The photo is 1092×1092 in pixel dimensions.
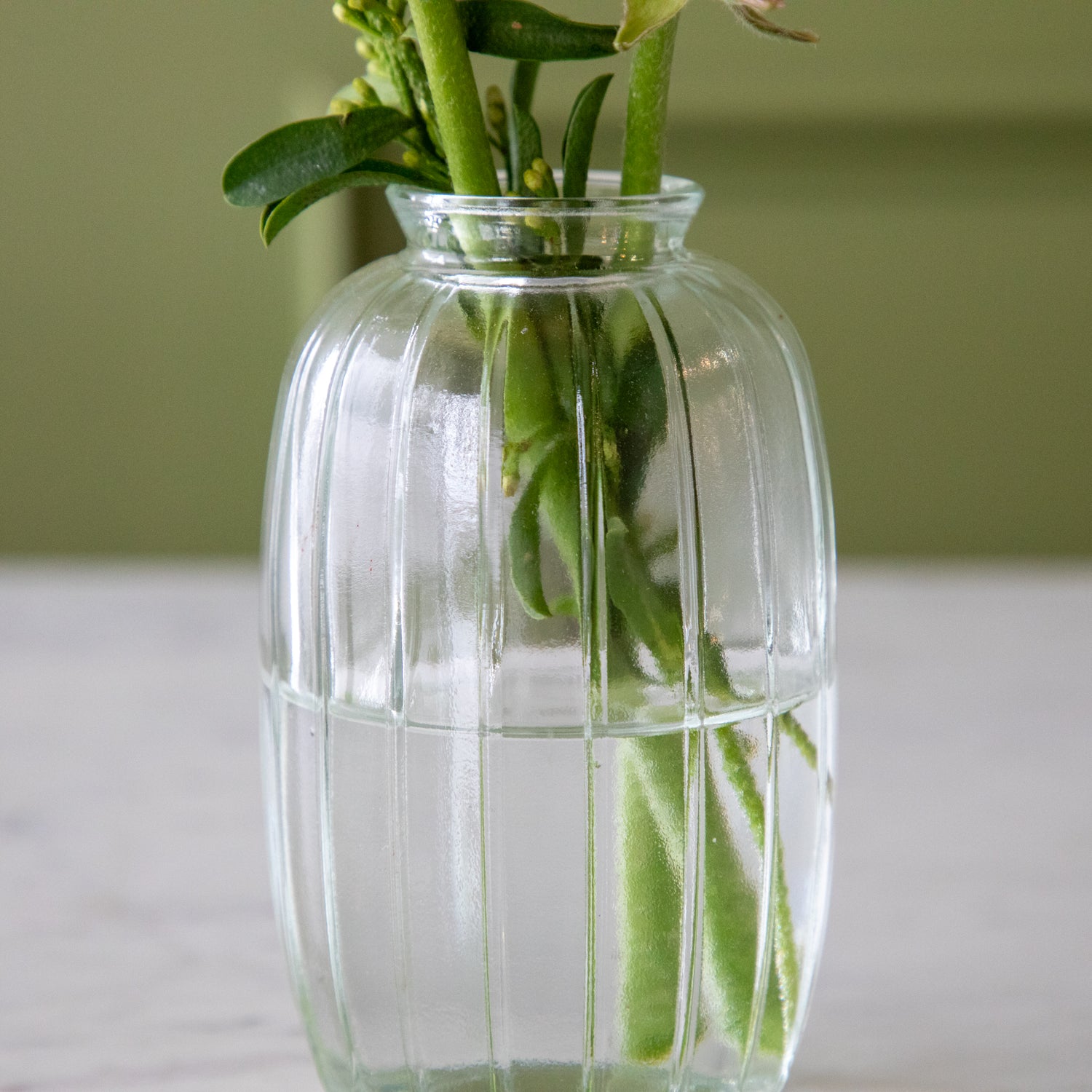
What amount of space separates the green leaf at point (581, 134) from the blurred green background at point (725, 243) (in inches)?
29.0

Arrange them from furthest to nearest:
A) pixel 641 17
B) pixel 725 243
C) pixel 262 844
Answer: pixel 725 243
pixel 262 844
pixel 641 17

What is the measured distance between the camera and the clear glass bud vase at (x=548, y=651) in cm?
30

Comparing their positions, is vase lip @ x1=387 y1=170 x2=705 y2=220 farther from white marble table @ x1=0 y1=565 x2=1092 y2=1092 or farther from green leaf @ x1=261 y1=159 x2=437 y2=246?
white marble table @ x1=0 y1=565 x2=1092 y2=1092

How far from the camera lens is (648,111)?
30 cm

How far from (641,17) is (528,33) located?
43 mm

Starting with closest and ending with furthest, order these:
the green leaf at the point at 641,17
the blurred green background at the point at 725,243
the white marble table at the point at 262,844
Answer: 1. the green leaf at the point at 641,17
2. the white marble table at the point at 262,844
3. the blurred green background at the point at 725,243

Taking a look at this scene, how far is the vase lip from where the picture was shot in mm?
291

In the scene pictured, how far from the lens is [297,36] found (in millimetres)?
1052

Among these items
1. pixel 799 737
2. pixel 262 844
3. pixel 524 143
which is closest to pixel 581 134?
pixel 524 143

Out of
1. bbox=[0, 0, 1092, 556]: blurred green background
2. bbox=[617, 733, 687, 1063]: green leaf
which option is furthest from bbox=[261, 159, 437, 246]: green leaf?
bbox=[0, 0, 1092, 556]: blurred green background

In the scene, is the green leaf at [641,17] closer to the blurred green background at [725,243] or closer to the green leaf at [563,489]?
the green leaf at [563,489]

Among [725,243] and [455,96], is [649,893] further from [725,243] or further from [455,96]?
[725,243]

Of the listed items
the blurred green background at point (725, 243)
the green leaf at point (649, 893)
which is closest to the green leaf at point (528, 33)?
the green leaf at point (649, 893)

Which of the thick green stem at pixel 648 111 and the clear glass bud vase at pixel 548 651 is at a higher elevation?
the thick green stem at pixel 648 111
